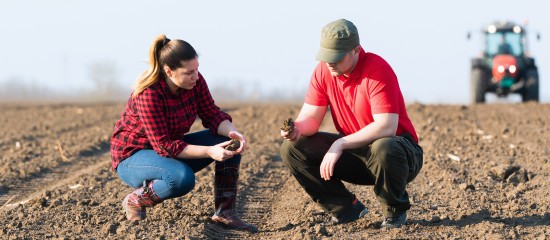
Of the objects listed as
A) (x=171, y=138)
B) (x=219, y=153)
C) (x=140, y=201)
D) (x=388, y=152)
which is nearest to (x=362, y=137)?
(x=388, y=152)

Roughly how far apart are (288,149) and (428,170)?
9.38ft

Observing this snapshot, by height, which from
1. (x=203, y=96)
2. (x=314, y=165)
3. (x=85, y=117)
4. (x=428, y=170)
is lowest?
(x=85, y=117)

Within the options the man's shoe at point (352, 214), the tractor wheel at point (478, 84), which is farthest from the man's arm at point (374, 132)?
the tractor wheel at point (478, 84)

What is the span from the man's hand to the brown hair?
0.96m

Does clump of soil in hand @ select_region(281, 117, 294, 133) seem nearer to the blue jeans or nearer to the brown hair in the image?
the blue jeans

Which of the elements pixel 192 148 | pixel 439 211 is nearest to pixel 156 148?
pixel 192 148

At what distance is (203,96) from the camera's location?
18.8 feet

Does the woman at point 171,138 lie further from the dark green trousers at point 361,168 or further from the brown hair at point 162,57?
the dark green trousers at point 361,168

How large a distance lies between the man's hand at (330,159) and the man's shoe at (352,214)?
1.94 feet

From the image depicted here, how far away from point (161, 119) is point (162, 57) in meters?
0.36

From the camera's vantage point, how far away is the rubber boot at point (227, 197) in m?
5.75

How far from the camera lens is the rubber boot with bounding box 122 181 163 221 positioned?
559 cm

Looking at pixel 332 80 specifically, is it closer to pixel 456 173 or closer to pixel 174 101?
pixel 174 101

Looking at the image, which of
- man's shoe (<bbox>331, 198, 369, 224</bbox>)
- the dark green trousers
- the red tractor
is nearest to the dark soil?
man's shoe (<bbox>331, 198, 369, 224</bbox>)
